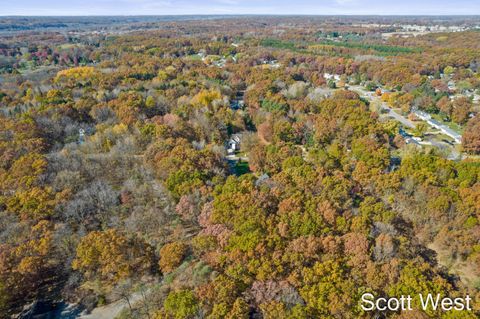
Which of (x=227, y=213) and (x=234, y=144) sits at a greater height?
(x=234, y=144)

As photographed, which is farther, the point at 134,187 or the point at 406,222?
the point at 134,187

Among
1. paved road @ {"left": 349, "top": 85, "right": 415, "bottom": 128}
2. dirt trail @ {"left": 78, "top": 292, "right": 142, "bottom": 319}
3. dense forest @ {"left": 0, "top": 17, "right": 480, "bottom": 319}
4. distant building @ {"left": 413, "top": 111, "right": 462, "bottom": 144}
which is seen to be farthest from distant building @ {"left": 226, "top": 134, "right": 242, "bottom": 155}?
distant building @ {"left": 413, "top": 111, "right": 462, "bottom": 144}

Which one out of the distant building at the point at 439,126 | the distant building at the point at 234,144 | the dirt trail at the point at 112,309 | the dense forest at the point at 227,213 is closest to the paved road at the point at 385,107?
the distant building at the point at 439,126

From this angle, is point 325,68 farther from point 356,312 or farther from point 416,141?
point 356,312

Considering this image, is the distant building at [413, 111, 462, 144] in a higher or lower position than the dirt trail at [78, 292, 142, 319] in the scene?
higher

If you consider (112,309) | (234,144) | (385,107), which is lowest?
(112,309)

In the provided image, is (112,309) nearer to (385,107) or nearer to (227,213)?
(227,213)

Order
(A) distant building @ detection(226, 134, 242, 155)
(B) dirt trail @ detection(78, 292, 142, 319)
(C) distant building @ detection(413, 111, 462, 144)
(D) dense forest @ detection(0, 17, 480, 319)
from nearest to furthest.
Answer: (D) dense forest @ detection(0, 17, 480, 319) < (B) dirt trail @ detection(78, 292, 142, 319) < (A) distant building @ detection(226, 134, 242, 155) < (C) distant building @ detection(413, 111, 462, 144)

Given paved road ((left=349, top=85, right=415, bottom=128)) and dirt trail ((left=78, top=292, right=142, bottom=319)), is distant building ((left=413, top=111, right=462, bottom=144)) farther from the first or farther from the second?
dirt trail ((left=78, top=292, right=142, bottom=319))

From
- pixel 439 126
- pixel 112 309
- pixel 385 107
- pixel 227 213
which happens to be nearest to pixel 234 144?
pixel 227 213

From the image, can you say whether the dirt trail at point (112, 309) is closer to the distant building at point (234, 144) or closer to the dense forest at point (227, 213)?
the dense forest at point (227, 213)

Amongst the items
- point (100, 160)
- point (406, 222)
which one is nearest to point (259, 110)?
point (100, 160)
